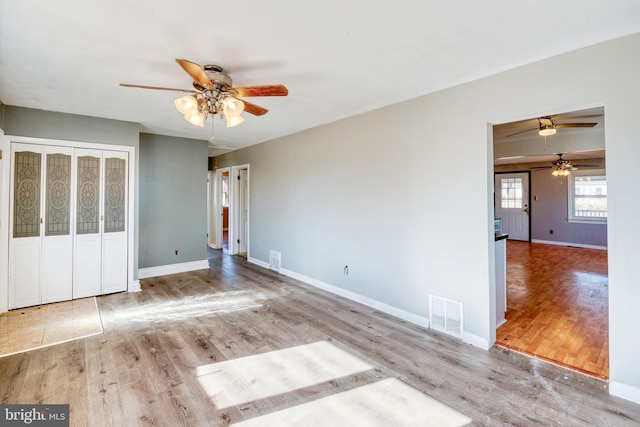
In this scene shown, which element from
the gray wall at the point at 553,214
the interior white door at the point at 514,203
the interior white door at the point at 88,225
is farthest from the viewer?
the interior white door at the point at 514,203

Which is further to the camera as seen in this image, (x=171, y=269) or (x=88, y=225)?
(x=171, y=269)

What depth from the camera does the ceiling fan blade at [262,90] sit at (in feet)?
7.64

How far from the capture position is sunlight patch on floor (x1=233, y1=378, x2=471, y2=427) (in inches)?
75.3

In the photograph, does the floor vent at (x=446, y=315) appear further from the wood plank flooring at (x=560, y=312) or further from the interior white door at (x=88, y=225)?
the interior white door at (x=88, y=225)

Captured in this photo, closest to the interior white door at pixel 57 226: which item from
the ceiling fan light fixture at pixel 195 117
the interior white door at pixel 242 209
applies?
the ceiling fan light fixture at pixel 195 117

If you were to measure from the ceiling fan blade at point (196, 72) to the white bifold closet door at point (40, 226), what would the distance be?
3.07 meters

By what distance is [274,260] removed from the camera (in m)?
5.80

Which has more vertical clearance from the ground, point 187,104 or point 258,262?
point 187,104

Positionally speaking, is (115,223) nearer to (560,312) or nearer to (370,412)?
(370,412)

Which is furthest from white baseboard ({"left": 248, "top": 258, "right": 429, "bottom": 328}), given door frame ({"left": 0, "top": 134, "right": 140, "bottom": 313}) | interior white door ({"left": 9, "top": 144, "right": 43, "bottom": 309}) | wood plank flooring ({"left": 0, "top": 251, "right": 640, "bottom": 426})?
interior white door ({"left": 9, "top": 144, "right": 43, "bottom": 309})

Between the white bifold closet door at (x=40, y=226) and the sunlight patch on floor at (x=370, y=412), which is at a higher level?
the white bifold closet door at (x=40, y=226)

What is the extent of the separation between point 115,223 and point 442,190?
4.50 meters

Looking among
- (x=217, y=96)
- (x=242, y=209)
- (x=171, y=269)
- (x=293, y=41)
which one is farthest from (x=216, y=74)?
(x=242, y=209)

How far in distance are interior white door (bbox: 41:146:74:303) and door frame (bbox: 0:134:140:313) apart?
161 mm
